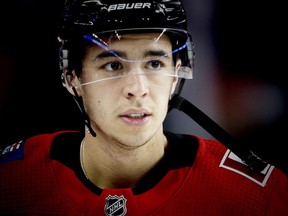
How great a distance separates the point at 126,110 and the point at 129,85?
0.10 m

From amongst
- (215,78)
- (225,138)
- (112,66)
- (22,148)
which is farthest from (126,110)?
(215,78)

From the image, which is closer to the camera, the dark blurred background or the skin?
the skin

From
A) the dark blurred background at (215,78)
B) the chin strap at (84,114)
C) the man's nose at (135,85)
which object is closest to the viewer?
the man's nose at (135,85)

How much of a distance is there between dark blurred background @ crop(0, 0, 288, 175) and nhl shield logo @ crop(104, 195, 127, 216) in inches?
30.7

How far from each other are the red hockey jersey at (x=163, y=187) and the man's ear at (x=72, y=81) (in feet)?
1.01

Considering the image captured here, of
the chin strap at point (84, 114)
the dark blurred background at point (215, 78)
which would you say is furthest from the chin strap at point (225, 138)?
the dark blurred background at point (215, 78)

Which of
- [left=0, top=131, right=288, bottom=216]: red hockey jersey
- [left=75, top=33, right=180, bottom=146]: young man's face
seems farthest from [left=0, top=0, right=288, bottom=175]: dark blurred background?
[left=75, top=33, right=180, bottom=146]: young man's face

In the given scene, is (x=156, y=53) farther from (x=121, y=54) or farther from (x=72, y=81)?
(x=72, y=81)

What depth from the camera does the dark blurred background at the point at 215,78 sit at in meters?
1.97

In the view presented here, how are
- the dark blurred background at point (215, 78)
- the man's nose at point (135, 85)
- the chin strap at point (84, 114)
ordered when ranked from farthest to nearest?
the dark blurred background at point (215, 78), the chin strap at point (84, 114), the man's nose at point (135, 85)

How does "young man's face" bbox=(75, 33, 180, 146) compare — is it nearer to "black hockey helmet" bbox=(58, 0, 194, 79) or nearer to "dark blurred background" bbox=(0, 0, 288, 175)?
"black hockey helmet" bbox=(58, 0, 194, 79)

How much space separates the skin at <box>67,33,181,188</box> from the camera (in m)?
1.36

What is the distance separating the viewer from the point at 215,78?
2.16 metres

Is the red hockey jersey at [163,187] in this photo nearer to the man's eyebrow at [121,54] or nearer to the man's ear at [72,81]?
the man's ear at [72,81]
